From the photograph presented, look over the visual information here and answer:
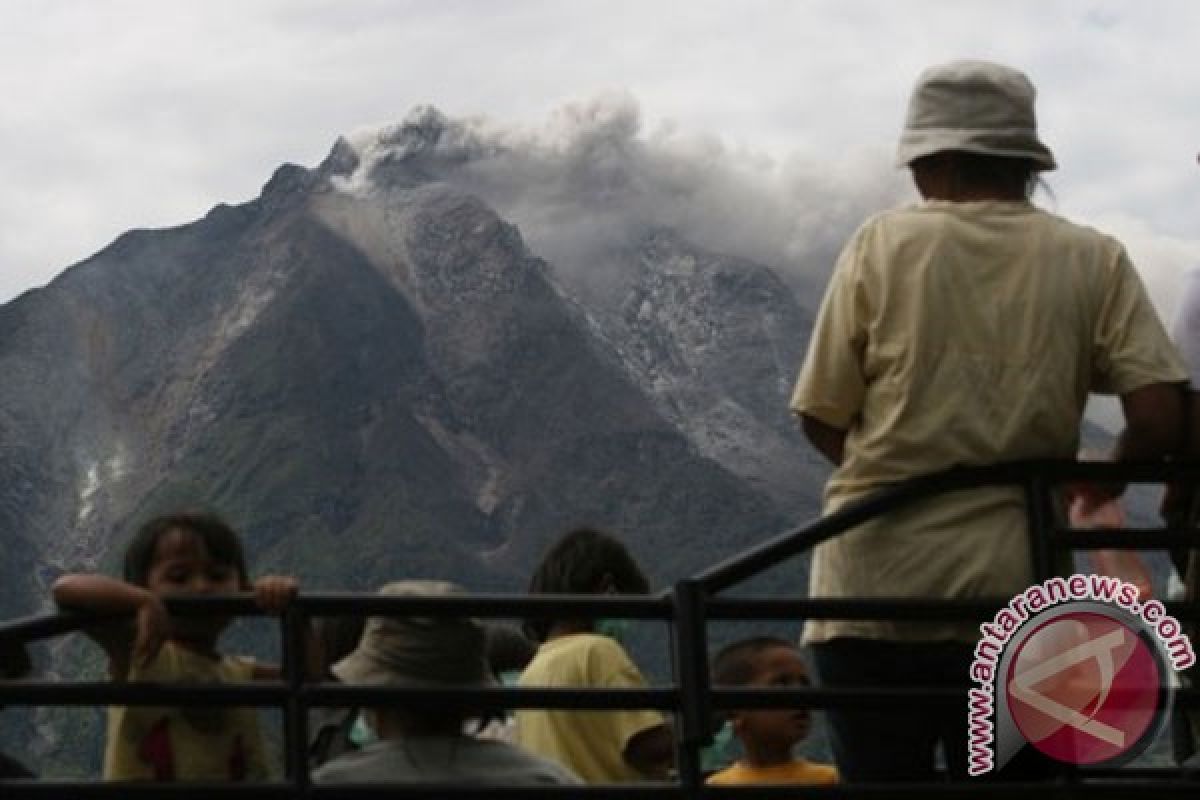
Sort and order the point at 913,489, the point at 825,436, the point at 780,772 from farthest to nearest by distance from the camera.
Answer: the point at 780,772, the point at 825,436, the point at 913,489

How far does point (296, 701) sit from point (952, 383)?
1.56 metres

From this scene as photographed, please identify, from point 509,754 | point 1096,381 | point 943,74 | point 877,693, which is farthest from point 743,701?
point 943,74

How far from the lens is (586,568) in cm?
658

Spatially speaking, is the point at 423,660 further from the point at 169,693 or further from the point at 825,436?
the point at 825,436

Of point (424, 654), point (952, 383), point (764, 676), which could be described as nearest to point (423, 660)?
point (424, 654)

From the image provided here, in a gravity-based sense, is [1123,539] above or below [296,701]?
above

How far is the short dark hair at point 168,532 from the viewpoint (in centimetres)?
540

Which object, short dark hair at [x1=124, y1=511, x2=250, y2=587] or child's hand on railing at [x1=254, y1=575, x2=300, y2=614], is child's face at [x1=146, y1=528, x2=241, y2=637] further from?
child's hand on railing at [x1=254, y1=575, x2=300, y2=614]

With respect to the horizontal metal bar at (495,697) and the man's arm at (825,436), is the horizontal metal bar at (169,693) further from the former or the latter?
the man's arm at (825,436)

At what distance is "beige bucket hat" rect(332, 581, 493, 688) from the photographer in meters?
5.25

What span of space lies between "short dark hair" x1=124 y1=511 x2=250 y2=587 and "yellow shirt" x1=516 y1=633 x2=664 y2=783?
4.07 ft

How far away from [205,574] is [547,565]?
4.80 ft

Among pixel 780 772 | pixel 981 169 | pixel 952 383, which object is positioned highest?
pixel 981 169

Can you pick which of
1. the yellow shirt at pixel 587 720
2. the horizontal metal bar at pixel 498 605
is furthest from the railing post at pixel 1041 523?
the yellow shirt at pixel 587 720
